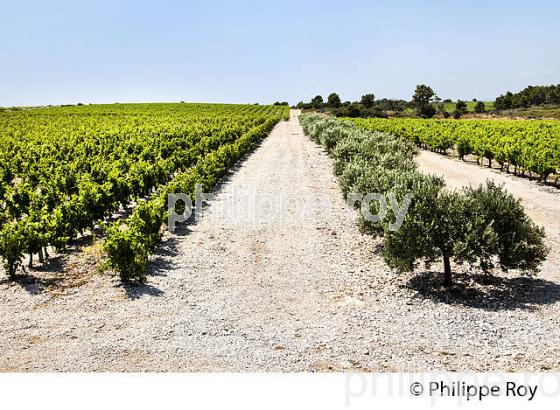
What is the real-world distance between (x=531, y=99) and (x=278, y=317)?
15345cm

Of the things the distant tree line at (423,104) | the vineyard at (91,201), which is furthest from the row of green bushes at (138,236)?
the distant tree line at (423,104)

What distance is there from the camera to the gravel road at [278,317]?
28.8ft

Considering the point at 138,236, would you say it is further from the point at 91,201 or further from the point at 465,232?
the point at 465,232

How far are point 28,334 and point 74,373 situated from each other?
2336 millimetres

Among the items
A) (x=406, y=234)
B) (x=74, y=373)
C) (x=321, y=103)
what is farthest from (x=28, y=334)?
(x=321, y=103)

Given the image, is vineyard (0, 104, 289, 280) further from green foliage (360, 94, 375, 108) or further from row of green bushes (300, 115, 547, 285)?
green foliage (360, 94, 375, 108)

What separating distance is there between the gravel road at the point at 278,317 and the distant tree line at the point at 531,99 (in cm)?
14161

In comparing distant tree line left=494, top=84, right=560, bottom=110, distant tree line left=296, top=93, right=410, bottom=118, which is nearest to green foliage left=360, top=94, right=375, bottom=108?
distant tree line left=296, top=93, right=410, bottom=118

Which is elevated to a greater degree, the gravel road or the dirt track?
the dirt track

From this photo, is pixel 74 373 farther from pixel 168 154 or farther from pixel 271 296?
pixel 168 154

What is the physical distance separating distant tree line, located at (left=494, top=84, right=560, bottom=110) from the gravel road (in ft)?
465

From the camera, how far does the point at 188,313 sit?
10922 millimetres

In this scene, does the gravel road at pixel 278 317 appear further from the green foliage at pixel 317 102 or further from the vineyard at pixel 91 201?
the green foliage at pixel 317 102

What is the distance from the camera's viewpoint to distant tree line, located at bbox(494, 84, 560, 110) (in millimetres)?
135750
